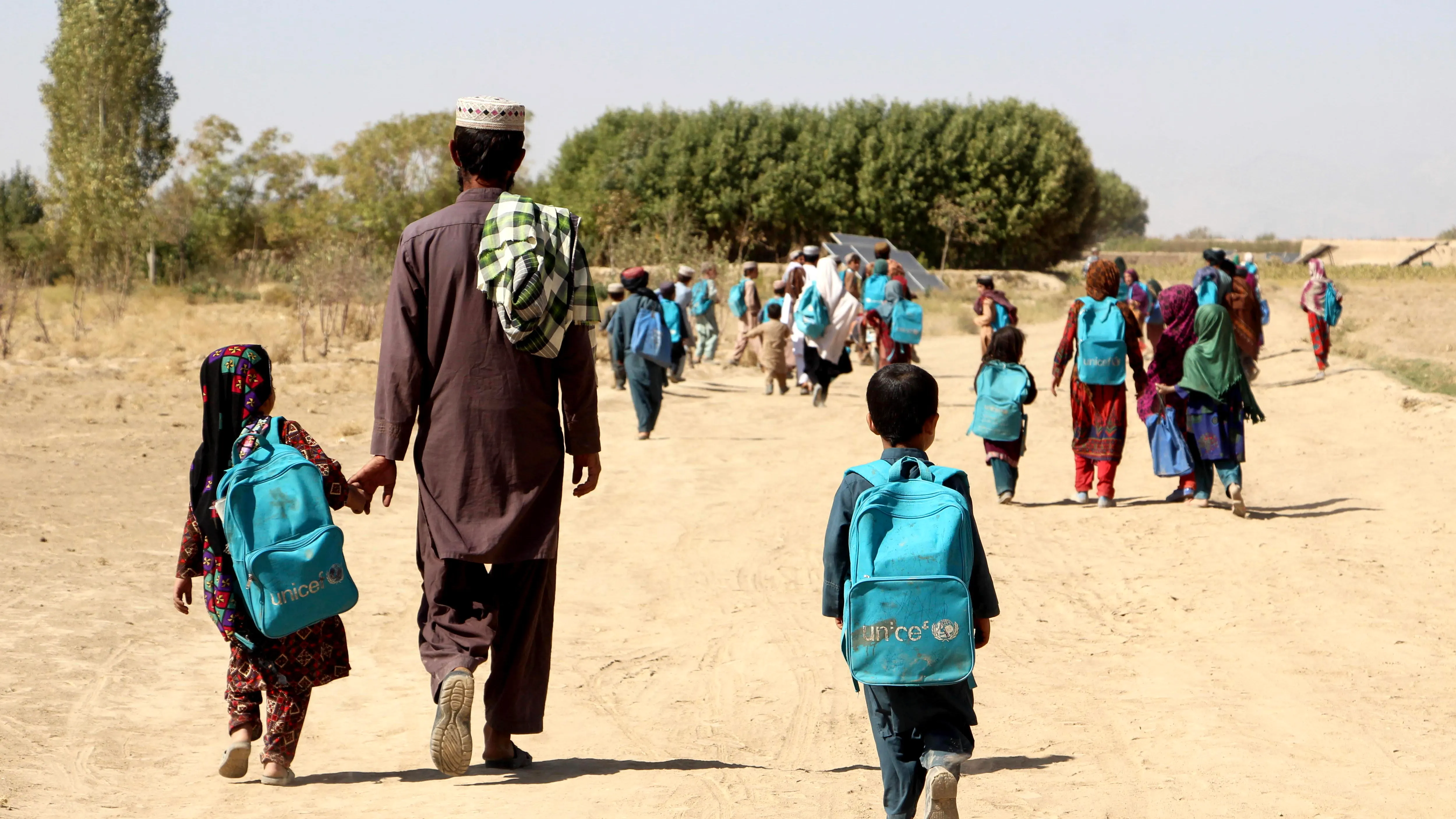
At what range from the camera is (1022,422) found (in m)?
9.73

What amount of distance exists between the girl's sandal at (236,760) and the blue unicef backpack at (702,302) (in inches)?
688

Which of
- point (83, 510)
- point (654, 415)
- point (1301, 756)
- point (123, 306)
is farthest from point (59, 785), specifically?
point (123, 306)

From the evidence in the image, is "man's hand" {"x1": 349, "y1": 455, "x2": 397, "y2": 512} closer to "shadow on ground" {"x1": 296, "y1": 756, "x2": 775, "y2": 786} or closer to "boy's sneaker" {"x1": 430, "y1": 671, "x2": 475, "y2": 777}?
"boy's sneaker" {"x1": 430, "y1": 671, "x2": 475, "y2": 777}

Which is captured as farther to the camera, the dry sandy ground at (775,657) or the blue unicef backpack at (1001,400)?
the blue unicef backpack at (1001,400)

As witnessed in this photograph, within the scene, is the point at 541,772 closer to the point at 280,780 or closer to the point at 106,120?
the point at 280,780

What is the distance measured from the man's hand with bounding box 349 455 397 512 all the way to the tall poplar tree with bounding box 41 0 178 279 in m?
29.7

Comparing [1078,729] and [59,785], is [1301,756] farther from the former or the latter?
[59,785]

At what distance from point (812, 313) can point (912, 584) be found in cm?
1216

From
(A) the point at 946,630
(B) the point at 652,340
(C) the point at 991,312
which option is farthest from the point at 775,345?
(A) the point at 946,630

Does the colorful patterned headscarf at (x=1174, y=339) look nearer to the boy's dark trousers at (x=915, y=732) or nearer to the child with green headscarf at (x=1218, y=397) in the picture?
the child with green headscarf at (x=1218, y=397)

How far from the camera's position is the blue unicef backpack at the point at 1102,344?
31.1 ft

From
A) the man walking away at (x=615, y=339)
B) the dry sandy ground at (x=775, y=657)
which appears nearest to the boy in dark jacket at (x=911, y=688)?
the dry sandy ground at (x=775, y=657)

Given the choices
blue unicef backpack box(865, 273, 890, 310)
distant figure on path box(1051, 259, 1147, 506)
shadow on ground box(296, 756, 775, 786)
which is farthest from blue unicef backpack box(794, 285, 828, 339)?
shadow on ground box(296, 756, 775, 786)

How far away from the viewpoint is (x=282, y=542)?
3.97 m
